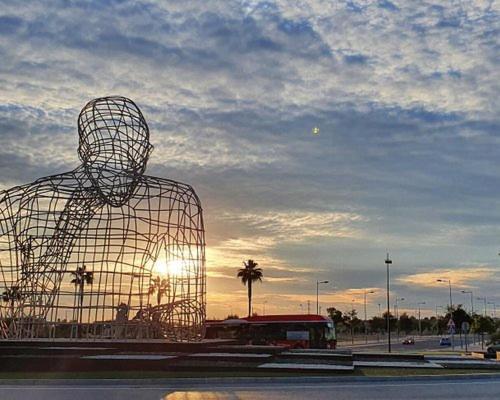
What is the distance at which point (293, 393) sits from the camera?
16.1 meters

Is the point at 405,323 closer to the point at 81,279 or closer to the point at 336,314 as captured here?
the point at 336,314

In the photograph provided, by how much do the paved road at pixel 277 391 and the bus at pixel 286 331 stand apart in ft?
92.7

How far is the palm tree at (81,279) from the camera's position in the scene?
26047mm

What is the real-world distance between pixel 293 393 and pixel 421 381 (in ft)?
17.6

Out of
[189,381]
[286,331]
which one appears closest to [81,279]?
[189,381]

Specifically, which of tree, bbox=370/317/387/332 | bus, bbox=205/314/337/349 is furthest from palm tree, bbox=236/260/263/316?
tree, bbox=370/317/387/332

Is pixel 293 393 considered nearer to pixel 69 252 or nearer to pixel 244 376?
pixel 244 376

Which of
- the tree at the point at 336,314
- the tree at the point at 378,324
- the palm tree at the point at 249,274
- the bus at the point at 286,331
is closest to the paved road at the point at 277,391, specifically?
the bus at the point at 286,331

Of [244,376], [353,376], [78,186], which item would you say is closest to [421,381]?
[353,376]

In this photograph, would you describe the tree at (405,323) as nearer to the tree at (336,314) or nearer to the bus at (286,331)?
the tree at (336,314)

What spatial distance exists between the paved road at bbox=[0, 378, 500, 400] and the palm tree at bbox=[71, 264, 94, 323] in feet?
25.6

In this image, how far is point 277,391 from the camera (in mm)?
16656

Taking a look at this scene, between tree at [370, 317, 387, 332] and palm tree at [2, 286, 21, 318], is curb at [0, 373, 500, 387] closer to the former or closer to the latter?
palm tree at [2, 286, 21, 318]

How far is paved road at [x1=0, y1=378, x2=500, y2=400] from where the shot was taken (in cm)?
1539
